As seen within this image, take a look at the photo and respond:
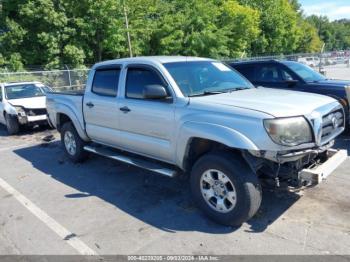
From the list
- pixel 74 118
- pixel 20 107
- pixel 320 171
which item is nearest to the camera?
pixel 320 171

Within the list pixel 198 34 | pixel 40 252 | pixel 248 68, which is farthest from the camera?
pixel 198 34

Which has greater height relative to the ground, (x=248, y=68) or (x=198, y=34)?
(x=198, y=34)

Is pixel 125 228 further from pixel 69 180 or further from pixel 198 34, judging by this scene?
pixel 198 34

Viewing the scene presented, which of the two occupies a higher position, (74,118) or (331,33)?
(331,33)

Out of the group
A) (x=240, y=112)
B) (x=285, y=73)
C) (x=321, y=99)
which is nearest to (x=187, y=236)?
(x=240, y=112)

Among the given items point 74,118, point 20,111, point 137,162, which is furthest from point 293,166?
point 20,111

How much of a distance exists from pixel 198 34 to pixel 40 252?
32.6 metres

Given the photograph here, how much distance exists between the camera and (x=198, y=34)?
34.4 metres

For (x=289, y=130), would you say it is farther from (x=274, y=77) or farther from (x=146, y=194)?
(x=274, y=77)

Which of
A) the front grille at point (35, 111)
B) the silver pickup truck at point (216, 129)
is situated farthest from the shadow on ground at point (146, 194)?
the front grille at point (35, 111)

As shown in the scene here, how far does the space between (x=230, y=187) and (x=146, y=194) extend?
160 centimetres

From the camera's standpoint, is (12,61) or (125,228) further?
(12,61)

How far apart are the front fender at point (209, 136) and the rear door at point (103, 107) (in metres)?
1.48

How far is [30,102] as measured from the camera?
10.5 m
